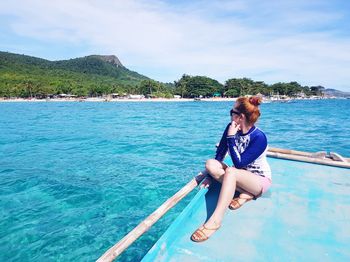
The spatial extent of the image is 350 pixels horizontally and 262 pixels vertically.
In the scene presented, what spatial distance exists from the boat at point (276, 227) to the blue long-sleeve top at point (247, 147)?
55 cm

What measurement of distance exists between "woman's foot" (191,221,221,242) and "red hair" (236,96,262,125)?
146 cm

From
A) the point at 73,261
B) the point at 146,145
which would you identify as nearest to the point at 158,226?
the point at 73,261

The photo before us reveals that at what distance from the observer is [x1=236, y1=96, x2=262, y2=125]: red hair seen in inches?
152

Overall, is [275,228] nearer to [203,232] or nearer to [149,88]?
[203,232]

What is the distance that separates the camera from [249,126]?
397cm

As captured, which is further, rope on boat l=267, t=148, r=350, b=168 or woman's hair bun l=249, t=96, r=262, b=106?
rope on boat l=267, t=148, r=350, b=168

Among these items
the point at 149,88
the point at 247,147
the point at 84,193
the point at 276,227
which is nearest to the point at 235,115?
the point at 247,147

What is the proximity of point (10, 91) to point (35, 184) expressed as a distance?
113 m

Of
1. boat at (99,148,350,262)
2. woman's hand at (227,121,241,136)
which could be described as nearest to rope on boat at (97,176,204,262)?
boat at (99,148,350,262)

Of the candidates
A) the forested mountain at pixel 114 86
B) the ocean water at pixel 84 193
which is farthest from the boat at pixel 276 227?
the forested mountain at pixel 114 86

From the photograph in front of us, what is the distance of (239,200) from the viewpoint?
3.89 meters

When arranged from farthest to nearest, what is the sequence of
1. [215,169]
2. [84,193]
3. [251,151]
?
1. [84,193]
2. [215,169]
3. [251,151]

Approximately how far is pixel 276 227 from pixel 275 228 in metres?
0.03

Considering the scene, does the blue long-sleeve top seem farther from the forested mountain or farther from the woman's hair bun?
the forested mountain
